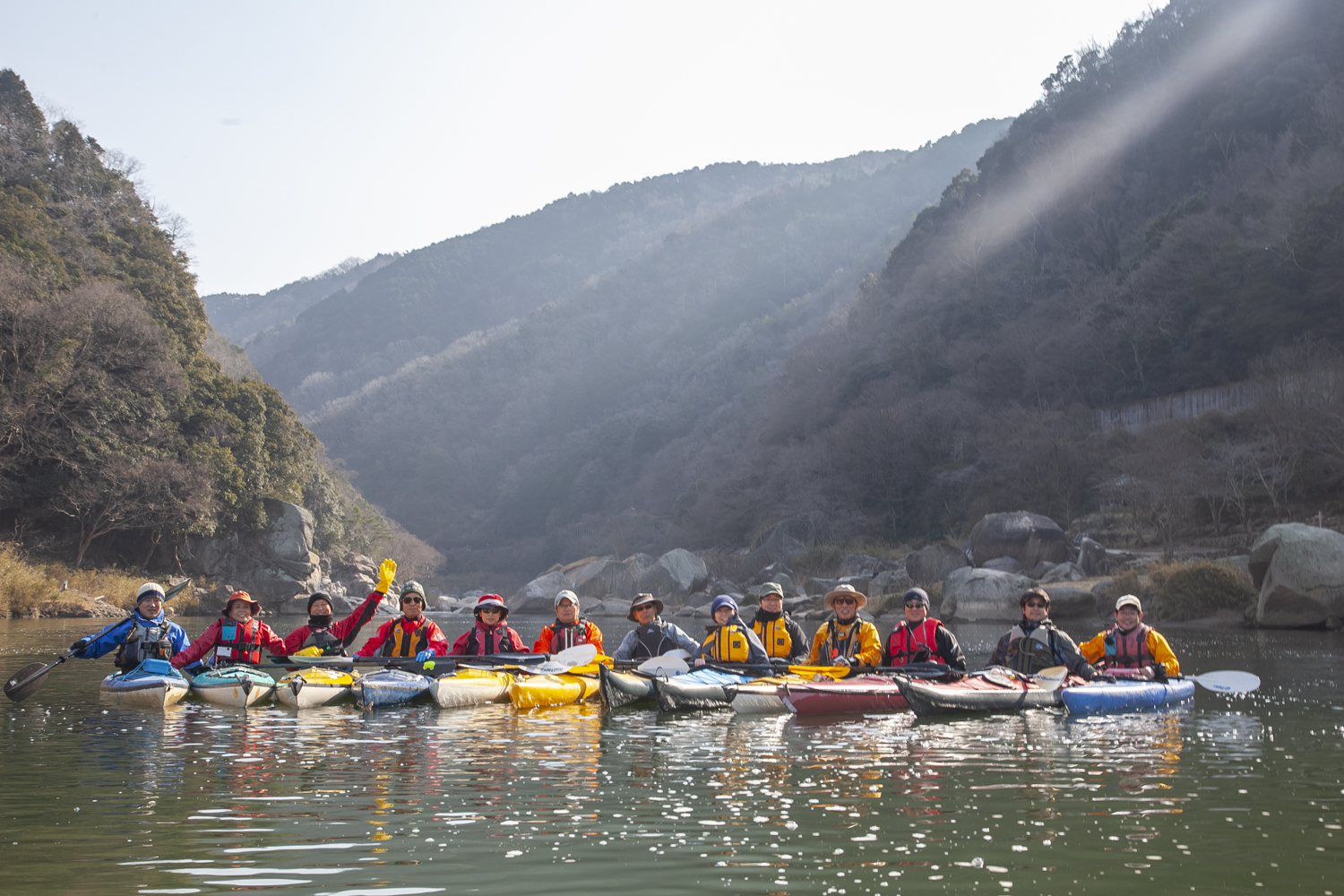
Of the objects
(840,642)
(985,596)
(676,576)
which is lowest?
(676,576)

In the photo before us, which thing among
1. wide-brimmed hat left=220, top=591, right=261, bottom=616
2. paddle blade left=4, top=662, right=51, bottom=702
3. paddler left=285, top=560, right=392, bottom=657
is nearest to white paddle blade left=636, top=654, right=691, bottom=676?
paddler left=285, top=560, right=392, bottom=657

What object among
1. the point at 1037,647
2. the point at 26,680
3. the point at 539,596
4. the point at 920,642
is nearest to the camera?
the point at 26,680

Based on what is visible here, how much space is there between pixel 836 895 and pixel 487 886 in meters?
1.58

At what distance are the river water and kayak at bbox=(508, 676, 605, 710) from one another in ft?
1.56

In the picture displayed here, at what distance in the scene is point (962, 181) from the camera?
62750mm

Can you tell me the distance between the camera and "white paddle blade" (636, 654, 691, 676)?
1222 cm

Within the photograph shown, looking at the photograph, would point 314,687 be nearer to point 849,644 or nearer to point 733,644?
point 733,644

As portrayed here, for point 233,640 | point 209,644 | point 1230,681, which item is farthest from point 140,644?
point 1230,681

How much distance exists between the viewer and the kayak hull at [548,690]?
12.2 meters

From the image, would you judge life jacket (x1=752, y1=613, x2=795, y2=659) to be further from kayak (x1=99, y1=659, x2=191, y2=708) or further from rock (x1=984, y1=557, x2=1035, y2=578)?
rock (x1=984, y1=557, x2=1035, y2=578)

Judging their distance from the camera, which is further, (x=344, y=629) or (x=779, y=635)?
(x=344, y=629)

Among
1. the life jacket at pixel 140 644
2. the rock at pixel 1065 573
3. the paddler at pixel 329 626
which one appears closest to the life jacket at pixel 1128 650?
the paddler at pixel 329 626

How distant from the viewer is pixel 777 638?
43.9ft

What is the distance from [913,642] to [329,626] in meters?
7.67
